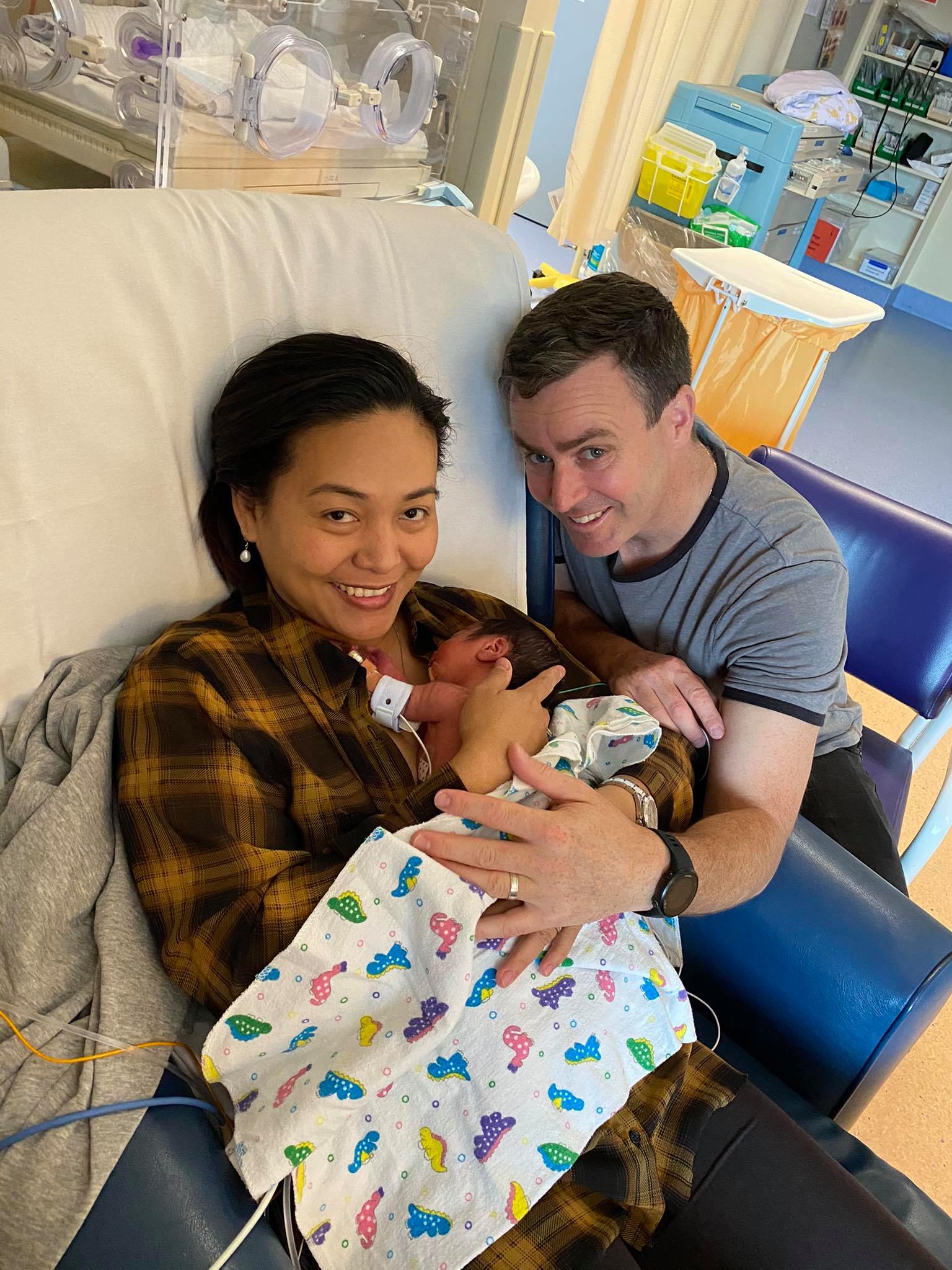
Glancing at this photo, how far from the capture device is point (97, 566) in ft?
3.77

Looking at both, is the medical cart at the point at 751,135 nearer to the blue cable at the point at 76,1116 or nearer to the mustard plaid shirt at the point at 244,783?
the mustard plaid shirt at the point at 244,783

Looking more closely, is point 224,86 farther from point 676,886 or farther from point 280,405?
point 676,886

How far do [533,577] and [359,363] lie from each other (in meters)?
0.65

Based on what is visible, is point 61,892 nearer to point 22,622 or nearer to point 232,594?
point 22,622

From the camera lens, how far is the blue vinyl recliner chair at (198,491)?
107 centimetres

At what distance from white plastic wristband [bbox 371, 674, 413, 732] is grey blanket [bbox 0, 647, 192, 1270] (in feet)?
1.04

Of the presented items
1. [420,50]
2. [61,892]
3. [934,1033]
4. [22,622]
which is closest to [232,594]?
[22,622]

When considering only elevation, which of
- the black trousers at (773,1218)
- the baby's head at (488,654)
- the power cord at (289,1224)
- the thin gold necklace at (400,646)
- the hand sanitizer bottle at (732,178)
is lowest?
the black trousers at (773,1218)

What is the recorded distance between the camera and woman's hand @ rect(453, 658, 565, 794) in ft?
3.66

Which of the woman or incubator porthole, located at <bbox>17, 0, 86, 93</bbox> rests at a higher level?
incubator porthole, located at <bbox>17, 0, 86, 93</bbox>

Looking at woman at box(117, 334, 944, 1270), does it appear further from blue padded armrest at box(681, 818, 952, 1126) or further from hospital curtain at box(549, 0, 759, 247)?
hospital curtain at box(549, 0, 759, 247)

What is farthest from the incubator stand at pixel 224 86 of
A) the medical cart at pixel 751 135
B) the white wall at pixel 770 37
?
the white wall at pixel 770 37

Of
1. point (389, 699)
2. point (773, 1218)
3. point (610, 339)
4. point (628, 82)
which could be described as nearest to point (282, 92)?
point (610, 339)

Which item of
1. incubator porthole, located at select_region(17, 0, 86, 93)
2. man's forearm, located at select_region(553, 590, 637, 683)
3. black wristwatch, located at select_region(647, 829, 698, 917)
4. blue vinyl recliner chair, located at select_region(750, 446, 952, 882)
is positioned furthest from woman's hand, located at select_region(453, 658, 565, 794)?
incubator porthole, located at select_region(17, 0, 86, 93)
